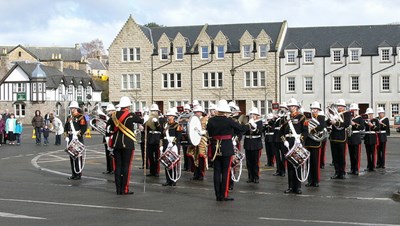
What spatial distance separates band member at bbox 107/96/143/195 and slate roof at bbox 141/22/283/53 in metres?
59.1

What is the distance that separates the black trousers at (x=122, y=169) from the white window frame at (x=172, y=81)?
6121 centimetres

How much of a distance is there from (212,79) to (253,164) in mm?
57581

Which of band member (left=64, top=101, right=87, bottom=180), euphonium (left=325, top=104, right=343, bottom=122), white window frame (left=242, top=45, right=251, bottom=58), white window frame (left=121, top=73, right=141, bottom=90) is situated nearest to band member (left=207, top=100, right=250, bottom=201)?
euphonium (left=325, top=104, right=343, bottom=122)

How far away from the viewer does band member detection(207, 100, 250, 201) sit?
45.5 ft

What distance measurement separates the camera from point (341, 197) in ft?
47.5

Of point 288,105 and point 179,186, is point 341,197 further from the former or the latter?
point 179,186

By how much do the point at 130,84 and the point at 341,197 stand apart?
2572 inches

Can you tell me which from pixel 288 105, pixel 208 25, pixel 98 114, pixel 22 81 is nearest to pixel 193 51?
pixel 208 25

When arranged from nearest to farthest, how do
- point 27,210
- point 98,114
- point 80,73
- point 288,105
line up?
point 27,210
point 288,105
point 98,114
point 80,73

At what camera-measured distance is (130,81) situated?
258 feet

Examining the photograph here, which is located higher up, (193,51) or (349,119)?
(193,51)

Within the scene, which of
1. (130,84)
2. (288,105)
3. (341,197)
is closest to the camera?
(341,197)

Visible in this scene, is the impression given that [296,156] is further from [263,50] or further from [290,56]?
[263,50]

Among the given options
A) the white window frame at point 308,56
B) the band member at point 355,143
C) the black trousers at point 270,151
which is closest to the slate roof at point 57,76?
the white window frame at point 308,56
